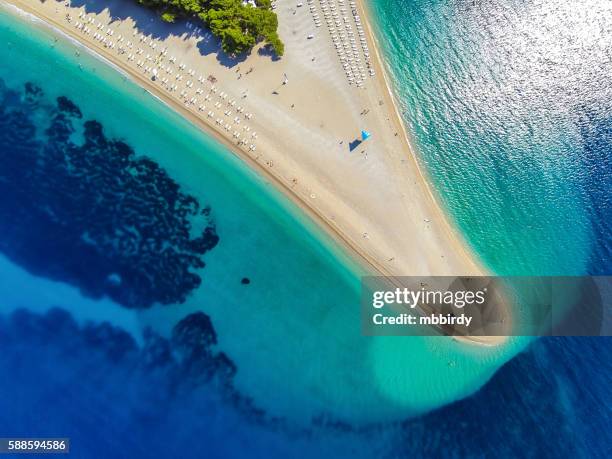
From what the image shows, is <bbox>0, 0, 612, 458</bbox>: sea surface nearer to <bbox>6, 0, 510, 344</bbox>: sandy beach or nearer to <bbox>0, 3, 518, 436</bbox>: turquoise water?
<bbox>0, 3, 518, 436</bbox>: turquoise water

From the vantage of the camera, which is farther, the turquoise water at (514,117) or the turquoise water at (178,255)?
the turquoise water at (514,117)

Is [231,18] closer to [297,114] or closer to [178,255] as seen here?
[297,114]

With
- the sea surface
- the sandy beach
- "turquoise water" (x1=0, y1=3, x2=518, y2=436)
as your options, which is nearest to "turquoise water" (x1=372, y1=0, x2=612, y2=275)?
the sea surface

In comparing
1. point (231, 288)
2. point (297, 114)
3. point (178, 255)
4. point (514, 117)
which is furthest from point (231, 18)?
point (514, 117)

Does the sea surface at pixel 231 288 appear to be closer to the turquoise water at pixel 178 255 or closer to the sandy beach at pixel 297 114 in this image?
the turquoise water at pixel 178 255

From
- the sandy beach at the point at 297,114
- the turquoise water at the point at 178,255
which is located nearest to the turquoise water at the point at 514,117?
the sandy beach at the point at 297,114

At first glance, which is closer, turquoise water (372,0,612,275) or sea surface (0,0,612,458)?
sea surface (0,0,612,458)
